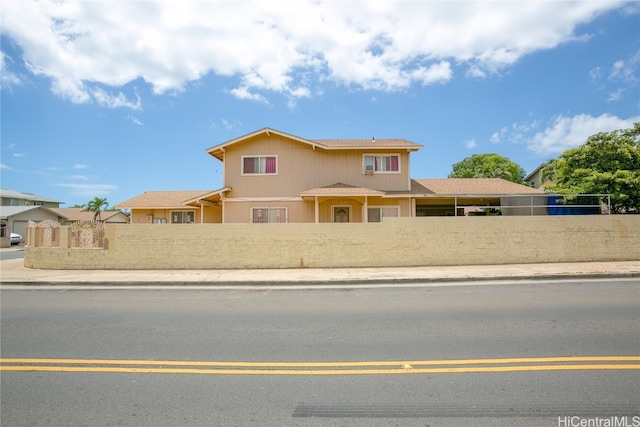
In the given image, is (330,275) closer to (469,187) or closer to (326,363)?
(326,363)

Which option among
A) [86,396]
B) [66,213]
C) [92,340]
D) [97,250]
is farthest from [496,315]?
[66,213]

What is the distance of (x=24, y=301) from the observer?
9.07 m

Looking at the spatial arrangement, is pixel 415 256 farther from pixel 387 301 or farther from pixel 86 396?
pixel 86 396

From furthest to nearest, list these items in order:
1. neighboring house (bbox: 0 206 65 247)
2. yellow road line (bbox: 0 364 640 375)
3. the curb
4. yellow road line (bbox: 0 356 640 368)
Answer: neighboring house (bbox: 0 206 65 247)
the curb
yellow road line (bbox: 0 356 640 368)
yellow road line (bbox: 0 364 640 375)

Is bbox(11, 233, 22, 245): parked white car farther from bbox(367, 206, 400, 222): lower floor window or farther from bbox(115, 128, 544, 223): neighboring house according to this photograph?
bbox(367, 206, 400, 222): lower floor window

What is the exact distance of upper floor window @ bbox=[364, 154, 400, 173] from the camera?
69.4 ft

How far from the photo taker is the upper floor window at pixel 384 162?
2116 centimetres

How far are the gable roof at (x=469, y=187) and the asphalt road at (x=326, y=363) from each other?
13206 mm

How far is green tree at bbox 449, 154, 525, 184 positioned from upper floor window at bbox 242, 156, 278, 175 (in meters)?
32.1

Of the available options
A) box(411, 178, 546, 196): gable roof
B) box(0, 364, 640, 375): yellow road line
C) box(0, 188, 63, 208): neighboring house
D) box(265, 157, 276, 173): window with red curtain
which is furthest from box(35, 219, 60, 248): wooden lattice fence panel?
box(0, 188, 63, 208): neighboring house

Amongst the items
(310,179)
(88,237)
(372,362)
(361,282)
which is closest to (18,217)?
(88,237)

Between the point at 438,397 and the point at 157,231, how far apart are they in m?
13.1

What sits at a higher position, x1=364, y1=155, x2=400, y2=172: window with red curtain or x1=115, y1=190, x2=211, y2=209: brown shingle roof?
x1=364, y1=155, x2=400, y2=172: window with red curtain

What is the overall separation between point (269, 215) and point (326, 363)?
16.4 metres
